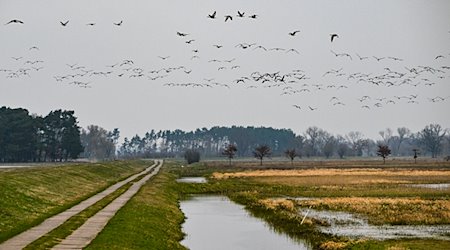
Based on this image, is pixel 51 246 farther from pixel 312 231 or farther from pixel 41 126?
pixel 41 126

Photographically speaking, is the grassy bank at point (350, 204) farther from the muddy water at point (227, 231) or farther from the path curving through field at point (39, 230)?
the path curving through field at point (39, 230)

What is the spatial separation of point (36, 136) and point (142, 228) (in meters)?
124

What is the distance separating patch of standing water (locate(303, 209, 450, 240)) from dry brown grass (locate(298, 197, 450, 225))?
157cm

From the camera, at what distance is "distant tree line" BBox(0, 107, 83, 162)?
468 feet

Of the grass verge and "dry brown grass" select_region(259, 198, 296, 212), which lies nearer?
the grass verge

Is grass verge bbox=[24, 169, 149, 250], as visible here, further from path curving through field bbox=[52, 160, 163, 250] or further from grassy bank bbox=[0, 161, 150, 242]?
grassy bank bbox=[0, 161, 150, 242]

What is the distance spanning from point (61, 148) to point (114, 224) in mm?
126214

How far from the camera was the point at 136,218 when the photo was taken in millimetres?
37781

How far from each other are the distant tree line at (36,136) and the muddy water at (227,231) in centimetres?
9828

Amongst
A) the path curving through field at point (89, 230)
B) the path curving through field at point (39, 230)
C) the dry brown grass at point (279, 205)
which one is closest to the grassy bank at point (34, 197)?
the path curving through field at point (39, 230)

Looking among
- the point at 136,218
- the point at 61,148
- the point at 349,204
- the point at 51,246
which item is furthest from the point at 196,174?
the point at 51,246

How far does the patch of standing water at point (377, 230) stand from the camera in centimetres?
3419

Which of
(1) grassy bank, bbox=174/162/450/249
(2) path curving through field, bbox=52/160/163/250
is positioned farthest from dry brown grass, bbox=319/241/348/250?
(2) path curving through field, bbox=52/160/163/250

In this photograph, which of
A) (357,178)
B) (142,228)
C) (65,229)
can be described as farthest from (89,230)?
(357,178)
